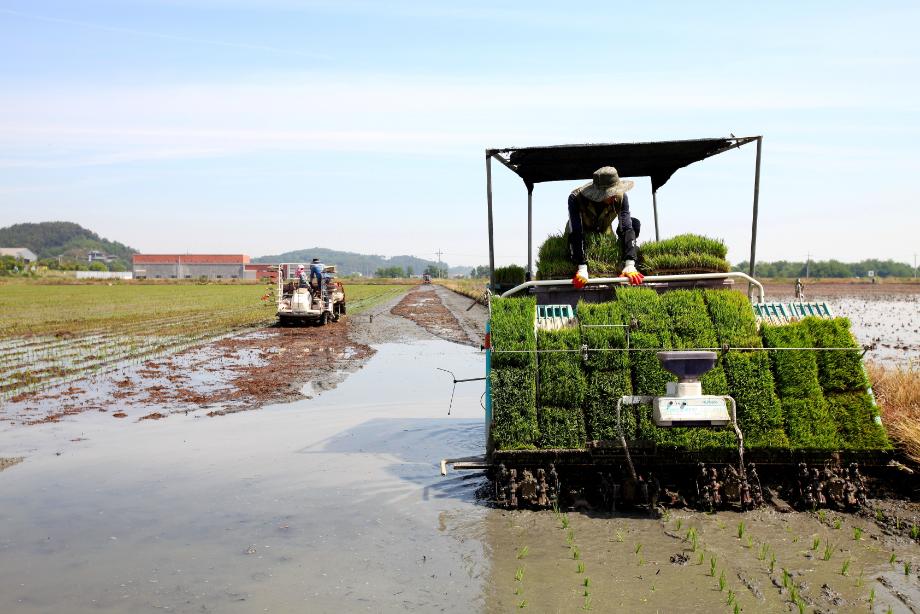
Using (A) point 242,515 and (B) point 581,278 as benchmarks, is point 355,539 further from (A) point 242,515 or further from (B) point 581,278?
(B) point 581,278

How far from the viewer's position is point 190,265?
602 feet

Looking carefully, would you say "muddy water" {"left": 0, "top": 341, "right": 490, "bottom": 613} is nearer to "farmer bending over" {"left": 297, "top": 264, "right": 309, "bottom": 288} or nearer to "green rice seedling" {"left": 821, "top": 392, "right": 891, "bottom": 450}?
"green rice seedling" {"left": 821, "top": 392, "right": 891, "bottom": 450}

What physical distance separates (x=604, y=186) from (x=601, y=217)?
1.13 ft

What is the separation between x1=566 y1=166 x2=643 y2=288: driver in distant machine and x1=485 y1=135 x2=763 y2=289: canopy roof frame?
44cm

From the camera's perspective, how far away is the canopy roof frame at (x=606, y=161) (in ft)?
25.6

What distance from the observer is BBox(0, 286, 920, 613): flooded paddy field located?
480 cm

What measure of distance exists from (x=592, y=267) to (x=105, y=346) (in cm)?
1772

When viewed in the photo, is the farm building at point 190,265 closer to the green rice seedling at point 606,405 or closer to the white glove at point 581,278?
the white glove at point 581,278

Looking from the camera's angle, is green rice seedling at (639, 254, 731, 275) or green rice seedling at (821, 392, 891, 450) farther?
green rice seedling at (639, 254, 731, 275)

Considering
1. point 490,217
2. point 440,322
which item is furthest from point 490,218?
point 440,322

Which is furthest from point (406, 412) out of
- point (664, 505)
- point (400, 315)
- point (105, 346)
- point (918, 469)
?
point (400, 315)

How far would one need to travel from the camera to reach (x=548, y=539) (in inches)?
227

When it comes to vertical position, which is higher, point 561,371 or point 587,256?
point 587,256

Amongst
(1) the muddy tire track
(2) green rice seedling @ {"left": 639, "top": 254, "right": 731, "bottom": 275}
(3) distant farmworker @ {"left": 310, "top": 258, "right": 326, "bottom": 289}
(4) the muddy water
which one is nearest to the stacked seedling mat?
(2) green rice seedling @ {"left": 639, "top": 254, "right": 731, "bottom": 275}
